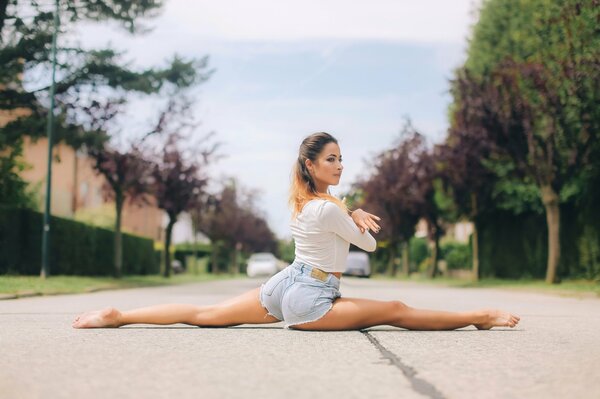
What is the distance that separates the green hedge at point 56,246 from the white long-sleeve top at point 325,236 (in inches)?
650

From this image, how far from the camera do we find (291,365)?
474 cm

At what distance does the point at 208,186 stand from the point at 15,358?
32.0 meters

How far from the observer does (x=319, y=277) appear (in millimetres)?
6211

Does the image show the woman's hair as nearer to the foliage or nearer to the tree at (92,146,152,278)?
the tree at (92,146,152,278)

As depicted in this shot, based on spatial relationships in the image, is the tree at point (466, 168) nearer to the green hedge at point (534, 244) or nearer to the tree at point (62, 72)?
the green hedge at point (534, 244)

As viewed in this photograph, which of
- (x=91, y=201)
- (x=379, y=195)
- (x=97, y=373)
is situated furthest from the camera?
(x=91, y=201)

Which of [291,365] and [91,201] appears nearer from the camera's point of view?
[291,365]

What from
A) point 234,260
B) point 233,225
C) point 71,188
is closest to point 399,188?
point 71,188

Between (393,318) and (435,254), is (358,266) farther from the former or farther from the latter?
(393,318)

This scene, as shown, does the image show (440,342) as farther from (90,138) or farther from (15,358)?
(90,138)

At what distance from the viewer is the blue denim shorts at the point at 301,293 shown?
6176 mm

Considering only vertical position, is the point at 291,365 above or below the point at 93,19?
below

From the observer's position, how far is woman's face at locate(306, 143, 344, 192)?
629 cm

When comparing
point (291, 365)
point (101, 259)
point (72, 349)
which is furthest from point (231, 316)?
point (101, 259)
